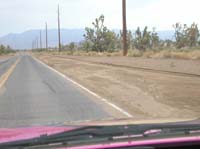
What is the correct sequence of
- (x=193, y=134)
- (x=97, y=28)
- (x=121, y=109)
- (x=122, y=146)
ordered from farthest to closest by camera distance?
(x=97, y=28), (x=121, y=109), (x=193, y=134), (x=122, y=146)

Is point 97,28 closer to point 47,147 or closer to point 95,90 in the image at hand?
point 95,90

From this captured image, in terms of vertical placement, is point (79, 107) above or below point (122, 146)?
below

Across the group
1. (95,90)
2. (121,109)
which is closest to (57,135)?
(121,109)

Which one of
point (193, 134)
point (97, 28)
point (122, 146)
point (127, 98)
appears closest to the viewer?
point (122, 146)

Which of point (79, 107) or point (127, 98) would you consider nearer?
point (79, 107)

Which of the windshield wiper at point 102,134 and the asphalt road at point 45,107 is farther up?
the windshield wiper at point 102,134

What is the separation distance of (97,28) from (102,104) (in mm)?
95736

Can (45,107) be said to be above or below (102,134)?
below

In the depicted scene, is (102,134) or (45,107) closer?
(102,134)

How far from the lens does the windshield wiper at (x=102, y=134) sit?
4.06 m

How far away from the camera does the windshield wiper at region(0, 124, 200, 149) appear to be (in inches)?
160

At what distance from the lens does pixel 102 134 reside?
425cm

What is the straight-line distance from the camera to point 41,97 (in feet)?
65.5

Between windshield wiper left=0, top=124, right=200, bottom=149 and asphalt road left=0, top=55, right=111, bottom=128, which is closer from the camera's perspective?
windshield wiper left=0, top=124, right=200, bottom=149
